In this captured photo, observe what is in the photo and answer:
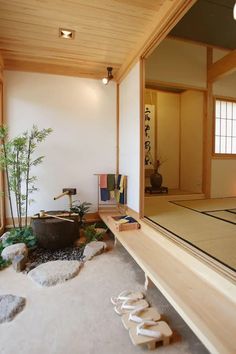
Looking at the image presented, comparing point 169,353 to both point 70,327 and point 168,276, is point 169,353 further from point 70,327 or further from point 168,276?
point 70,327

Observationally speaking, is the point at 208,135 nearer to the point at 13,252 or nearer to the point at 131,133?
the point at 131,133

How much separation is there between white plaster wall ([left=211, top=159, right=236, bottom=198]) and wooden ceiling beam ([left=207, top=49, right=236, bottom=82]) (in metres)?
1.78

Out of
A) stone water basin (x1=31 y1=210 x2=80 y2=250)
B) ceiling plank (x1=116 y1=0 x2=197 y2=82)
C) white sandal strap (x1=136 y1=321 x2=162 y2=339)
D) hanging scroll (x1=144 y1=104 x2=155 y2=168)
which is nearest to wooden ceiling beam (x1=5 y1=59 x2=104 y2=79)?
ceiling plank (x1=116 y1=0 x2=197 y2=82)

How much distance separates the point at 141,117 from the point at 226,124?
3151 mm

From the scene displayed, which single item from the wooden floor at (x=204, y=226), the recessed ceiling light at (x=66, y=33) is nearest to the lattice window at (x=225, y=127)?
the wooden floor at (x=204, y=226)

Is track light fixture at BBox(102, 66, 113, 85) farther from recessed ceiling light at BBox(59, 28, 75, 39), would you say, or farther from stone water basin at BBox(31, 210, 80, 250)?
stone water basin at BBox(31, 210, 80, 250)

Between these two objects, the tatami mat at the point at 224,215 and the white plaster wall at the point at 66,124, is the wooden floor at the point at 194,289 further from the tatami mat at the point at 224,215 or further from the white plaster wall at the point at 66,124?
the white plaster wall at the point at 66,124

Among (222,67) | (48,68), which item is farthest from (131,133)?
(222,67)

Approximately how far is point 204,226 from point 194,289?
1.26 metres

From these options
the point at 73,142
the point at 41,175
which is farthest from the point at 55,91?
the point at 41,175

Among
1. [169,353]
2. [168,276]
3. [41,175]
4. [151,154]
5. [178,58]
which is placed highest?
[178,58]

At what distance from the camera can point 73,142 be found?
3.91 meters

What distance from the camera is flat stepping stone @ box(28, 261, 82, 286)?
2.15 metres

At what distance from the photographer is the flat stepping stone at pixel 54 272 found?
7.06ft
